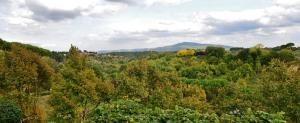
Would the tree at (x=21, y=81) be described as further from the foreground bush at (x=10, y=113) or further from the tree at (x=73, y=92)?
the tree at (x=73, y=92)

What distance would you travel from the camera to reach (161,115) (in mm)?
15180

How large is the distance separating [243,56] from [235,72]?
25.9ft

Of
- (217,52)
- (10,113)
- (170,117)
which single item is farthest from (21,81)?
(217,52)

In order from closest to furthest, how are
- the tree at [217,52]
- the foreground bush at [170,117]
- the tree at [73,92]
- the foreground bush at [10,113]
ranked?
the foreground bush at [170,117] → the tree at [73,92] → the foreground bush at [10,113] → the tree at [217,52]

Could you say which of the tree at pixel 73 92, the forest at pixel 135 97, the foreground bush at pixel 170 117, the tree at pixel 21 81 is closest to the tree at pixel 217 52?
the forest at pixel 135 97

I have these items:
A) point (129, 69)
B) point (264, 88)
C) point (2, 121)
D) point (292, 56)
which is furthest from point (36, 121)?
point (292, 56)

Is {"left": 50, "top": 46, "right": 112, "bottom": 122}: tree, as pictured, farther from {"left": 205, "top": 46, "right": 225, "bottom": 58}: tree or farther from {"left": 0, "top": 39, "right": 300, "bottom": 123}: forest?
{"left": 205, "top": 46, "right": 225, "bottom": 58}: tree

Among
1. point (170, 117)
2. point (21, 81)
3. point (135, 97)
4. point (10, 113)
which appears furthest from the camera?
point (21, 81)

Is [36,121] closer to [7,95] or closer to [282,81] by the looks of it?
[7,95]

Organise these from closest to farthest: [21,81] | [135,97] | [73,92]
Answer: [135,97] < [73,92] < [21,81]

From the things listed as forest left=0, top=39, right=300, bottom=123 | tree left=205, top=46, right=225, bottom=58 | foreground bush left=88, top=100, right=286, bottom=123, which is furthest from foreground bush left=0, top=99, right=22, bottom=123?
tree left=205, top=46, right=225, bottom=58

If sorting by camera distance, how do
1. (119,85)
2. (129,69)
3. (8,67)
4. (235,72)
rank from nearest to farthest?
(119,85), (129,69), (8,67), (235,72)

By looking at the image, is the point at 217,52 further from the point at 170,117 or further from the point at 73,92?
the point at 170,117

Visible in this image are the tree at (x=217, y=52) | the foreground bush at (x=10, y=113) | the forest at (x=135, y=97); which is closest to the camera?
the forest at (x=135, y=97)
